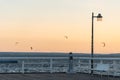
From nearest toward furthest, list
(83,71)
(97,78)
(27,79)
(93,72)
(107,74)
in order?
1. (27,79)
2. (97,78)
3. (107,74)
4. (93,72)
5. (83,71)

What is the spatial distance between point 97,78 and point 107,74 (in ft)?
7.54

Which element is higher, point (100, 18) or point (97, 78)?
point (100, 18)

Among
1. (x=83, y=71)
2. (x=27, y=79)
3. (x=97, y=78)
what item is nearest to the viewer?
(x=27, y=79)

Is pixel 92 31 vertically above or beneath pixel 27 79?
above

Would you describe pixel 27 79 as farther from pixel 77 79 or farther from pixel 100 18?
pixel 100 18

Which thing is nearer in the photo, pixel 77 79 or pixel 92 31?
pixel 77 79

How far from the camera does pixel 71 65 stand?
33062 millimetres

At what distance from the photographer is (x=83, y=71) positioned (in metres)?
36.6

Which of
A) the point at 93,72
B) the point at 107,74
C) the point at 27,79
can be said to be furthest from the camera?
the point at 93,72

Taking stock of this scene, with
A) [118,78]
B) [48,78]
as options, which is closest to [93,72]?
[118,78]

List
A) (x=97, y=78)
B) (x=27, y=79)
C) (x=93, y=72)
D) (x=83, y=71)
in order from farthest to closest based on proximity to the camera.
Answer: (x=83, y=71), (x=93, y=72), (x=97, y=78), (x=27, y=79)

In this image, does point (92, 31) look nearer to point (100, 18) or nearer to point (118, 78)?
point (100, 18)

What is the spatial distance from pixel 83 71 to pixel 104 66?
632cm

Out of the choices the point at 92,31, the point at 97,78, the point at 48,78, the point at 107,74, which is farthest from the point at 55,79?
the point at 92,31
